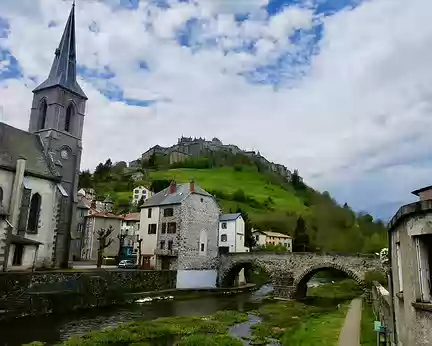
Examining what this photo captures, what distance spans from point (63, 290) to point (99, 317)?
4063mm

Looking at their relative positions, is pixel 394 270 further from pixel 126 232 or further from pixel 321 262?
pixel 126 232

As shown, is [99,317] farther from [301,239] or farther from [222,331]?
[301,239]

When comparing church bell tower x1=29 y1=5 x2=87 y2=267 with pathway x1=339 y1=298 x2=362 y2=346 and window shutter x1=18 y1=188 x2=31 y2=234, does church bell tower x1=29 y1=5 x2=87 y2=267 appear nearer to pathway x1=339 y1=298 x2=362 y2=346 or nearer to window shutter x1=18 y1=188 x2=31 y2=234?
window shutter x1=18 y1=188 x2=31 y2=234

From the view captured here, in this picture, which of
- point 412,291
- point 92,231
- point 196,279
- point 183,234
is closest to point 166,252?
point 183,234

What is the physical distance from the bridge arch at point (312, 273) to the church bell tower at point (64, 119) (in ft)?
80.5

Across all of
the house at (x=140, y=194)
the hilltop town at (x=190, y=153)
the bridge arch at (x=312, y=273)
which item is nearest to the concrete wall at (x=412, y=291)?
the bridge arch at (x=312, y=273)

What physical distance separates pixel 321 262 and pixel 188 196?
17007mm

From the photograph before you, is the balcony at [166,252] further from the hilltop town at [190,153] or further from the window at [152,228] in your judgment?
the hilltop town at [190,153]

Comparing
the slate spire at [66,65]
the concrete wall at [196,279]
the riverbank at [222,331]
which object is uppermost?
the slate spire at [66,65]

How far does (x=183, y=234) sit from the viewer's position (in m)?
44.8

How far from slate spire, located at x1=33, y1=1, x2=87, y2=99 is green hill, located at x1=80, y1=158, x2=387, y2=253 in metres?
33.9

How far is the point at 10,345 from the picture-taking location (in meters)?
17.8

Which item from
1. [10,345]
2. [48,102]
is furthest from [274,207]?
[10,345]

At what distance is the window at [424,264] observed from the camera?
6.87 m
